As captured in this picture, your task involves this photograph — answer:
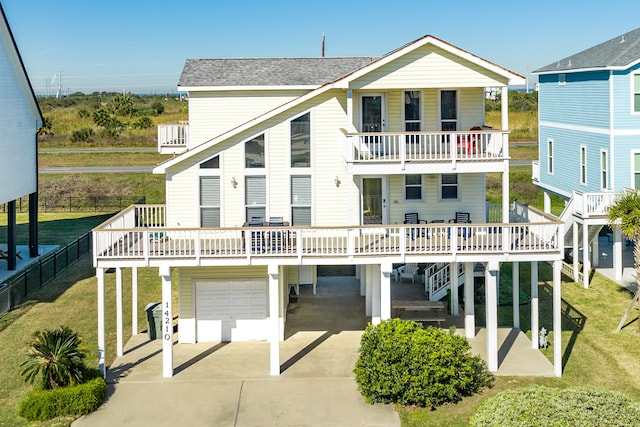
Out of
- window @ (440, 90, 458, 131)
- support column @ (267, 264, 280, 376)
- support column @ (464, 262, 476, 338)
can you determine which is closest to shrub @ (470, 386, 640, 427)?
support column @ (267, 264, 280, 376)

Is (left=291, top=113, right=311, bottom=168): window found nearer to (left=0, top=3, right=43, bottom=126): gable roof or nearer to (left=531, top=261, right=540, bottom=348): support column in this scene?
(left=531, top=261, right=540, bottom=348): support column

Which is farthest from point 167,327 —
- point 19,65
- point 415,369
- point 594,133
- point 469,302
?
point 594,133

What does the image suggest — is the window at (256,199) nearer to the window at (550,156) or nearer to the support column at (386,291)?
the support column at (386,291)

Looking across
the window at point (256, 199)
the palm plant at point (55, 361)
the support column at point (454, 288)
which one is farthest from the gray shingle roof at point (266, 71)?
the palm plant at point (55, 361)

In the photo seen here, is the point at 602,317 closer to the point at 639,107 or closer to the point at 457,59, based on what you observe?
the point at 639,107

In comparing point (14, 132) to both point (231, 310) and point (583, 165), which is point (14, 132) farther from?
point (583, 165)

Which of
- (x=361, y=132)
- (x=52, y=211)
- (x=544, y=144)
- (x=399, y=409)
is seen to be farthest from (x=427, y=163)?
(x=52, y=211)
